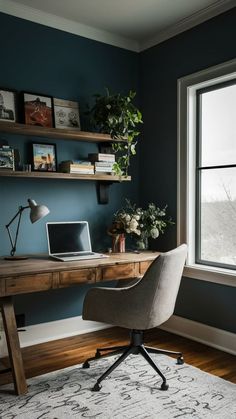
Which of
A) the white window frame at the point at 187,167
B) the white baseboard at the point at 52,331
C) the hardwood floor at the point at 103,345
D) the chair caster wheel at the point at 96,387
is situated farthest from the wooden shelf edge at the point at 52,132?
the chair caster wheel at the point at 96,387

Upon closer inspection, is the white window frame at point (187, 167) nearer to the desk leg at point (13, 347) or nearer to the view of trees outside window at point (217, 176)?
the view of trees outside window at point (217, 176)

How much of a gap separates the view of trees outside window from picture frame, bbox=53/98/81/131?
1067 millimetres

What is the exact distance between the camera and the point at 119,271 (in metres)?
2.81

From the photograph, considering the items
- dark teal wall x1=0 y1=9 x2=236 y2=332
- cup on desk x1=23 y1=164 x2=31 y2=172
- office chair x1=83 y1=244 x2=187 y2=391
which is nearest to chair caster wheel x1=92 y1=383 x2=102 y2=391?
office chair x1=83 y1=244 x2=187 y2=391

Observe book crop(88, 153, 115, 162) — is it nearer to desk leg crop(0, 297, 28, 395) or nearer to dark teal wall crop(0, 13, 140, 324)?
dark teal wall crop(0, 13, 140, 324)

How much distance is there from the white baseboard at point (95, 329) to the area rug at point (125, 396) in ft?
1.57

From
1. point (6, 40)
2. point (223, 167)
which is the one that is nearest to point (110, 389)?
point (223, 167)

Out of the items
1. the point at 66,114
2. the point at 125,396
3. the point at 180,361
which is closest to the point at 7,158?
the point at 66,114

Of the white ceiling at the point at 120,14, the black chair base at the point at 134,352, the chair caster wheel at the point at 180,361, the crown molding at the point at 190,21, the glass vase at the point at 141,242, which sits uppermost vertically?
the white ceiling at the point at 120,14

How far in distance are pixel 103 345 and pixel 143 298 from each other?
104 centimetres

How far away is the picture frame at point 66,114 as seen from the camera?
320 centimetres

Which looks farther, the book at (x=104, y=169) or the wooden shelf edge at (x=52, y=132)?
the book at (x=104, y=169)

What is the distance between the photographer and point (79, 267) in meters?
2.57

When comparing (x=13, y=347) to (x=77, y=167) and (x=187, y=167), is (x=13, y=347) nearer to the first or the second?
(x=77, y=167)
